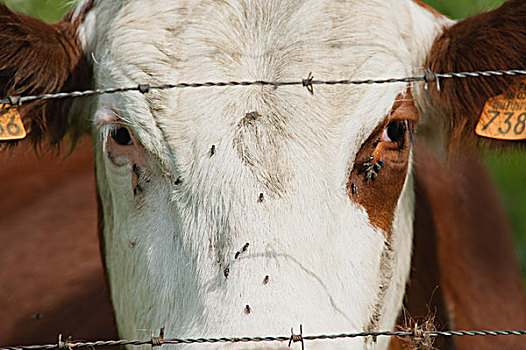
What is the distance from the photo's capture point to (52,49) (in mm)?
2430

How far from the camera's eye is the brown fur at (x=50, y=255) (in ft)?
12.6

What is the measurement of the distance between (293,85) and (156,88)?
1.37 feet

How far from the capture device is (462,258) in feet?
13.1

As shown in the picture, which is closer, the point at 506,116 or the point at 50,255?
the point at 506,116

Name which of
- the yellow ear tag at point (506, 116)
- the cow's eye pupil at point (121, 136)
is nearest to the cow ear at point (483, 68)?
the yellow ear tag at point (506, 116)

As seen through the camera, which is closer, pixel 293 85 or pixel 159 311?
pixel 293 85

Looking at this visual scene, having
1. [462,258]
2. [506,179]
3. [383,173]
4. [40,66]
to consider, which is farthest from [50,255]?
[506,179]

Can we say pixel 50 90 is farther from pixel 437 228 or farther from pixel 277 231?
pixel 437 228

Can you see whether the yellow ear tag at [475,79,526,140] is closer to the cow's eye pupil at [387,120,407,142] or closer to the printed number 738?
the printed number 738

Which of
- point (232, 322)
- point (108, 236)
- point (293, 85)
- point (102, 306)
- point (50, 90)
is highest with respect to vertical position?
point (293, 85)

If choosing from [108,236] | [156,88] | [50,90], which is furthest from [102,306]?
[156,88]

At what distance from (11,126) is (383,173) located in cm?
136

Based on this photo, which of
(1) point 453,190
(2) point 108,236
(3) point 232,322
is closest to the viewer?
(3) point 232,322

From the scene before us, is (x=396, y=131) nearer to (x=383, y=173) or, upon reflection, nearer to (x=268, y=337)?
(x=383, y=173)
